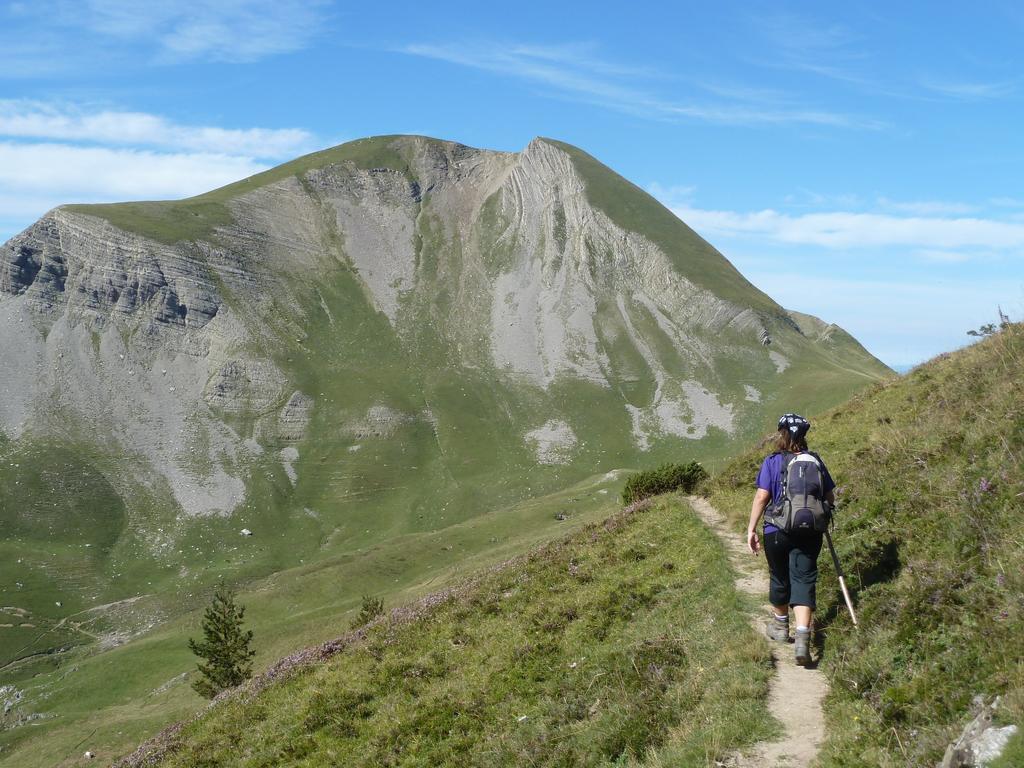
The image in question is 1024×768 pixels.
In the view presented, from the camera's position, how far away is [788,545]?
12148 millimetres

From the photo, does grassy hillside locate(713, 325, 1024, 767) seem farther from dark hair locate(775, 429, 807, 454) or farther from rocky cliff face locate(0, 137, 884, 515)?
rocky cliff face locate(0, 137, 884, 515)

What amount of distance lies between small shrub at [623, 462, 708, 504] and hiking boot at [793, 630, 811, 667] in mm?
18651

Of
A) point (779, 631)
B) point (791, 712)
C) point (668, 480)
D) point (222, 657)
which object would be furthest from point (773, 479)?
point (222, 657)

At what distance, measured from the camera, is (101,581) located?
390 ft

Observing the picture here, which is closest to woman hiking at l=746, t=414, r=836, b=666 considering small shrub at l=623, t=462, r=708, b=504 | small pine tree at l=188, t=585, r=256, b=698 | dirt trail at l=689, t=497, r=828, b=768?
dirt trail at l=689, t=497, r=828, b=768

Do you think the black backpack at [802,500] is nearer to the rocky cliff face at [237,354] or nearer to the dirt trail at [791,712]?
the dirt trail at [791,712]

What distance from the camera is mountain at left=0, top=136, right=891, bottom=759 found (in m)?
111

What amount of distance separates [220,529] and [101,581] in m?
21.1

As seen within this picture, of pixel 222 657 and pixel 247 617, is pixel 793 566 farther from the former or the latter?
pixel 247 617

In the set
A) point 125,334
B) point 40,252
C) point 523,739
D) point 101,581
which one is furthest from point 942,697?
point 40,252

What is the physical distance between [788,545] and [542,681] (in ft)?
18.0

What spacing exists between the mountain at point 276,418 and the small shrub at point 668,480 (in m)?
63.7

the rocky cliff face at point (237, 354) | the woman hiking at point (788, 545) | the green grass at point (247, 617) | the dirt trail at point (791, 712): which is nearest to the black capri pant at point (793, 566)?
the woman hiking at point (788, 545)

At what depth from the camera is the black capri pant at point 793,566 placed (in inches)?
465
